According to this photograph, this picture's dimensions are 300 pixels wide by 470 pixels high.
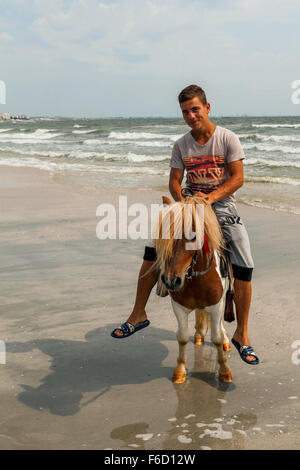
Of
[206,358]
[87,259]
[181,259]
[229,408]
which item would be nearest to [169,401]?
[229,408]

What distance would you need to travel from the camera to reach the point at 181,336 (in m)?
4.09

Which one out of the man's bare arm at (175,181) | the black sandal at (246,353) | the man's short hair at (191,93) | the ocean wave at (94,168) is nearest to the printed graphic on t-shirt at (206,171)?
the man's bare arm at (175,181)

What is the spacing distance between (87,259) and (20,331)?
2587 mm

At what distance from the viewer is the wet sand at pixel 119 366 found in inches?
133

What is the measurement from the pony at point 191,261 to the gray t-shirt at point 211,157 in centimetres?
58

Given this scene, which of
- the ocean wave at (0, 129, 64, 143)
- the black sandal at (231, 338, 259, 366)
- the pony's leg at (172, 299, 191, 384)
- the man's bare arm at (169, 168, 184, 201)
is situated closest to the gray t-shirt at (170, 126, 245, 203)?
the man's bare arm at (169, 168, 184, 201)

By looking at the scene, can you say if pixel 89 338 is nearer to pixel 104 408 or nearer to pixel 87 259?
pixel 104 408

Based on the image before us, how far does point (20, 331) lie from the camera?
16.6 ft

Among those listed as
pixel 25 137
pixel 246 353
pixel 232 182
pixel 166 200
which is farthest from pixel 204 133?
pixel 25 137

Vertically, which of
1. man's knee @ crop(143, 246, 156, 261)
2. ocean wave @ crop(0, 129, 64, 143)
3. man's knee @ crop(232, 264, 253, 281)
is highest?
ocean wave @ crop(0, 129, 64, 143)

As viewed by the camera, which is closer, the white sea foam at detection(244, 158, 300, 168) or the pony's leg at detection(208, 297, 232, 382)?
the pony's leg at detection(208, 297, 232, 382)

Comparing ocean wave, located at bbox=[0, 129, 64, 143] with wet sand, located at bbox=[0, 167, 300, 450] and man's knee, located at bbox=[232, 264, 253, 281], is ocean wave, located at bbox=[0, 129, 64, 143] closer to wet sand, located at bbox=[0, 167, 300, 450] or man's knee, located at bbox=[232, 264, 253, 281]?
wet sand, located at bbox=[0, 167, 300, 450]

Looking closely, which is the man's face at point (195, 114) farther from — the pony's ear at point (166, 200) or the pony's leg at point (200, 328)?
the pony's leg at point (200, 328)

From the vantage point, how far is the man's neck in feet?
13.2
